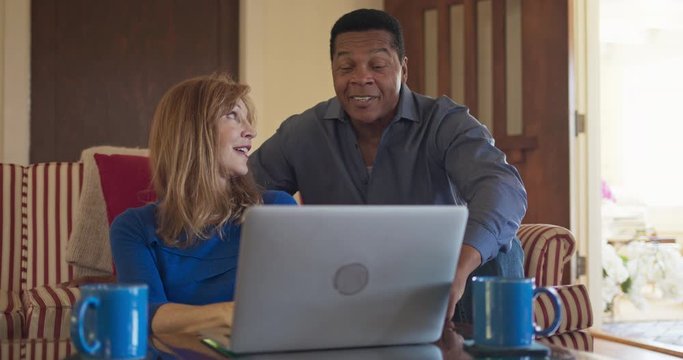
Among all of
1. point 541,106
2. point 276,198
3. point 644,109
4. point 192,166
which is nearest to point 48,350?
point 192,166

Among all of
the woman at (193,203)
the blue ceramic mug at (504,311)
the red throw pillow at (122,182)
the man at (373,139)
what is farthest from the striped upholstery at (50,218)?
the blue ceramic mug at (504,311)

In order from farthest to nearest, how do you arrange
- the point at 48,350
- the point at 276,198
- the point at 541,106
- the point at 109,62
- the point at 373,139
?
the point at 109,62 → the point at 541,106 → the point at 373,139 → the point at 276,198 → the point at 48,350

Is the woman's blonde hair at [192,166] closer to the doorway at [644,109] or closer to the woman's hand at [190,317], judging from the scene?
the woman's hand at [190,317]

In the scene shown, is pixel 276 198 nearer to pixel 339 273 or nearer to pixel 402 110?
pixel 402 110

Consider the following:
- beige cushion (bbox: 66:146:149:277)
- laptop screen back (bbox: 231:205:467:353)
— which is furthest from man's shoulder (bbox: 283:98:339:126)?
laptop screen back (bbox: 231:205:467:353)

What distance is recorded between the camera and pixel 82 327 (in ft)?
3.41

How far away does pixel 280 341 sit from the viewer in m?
1.14

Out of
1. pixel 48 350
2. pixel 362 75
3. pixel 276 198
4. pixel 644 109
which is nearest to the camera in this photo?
pixel 48 350

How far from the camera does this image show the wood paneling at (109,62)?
397cm

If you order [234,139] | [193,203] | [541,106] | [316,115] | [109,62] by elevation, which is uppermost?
[109,62]

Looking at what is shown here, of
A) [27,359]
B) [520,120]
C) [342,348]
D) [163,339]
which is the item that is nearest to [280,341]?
[342,348]

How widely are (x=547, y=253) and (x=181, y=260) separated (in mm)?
1031

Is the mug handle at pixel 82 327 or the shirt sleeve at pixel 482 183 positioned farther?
the shirt sleeve at pixel 482 183

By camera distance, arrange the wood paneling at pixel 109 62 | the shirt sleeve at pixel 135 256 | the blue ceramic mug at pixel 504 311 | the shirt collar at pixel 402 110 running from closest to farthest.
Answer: the blue ceramic mug at pixel 504 311 < the shirt sleeve at pixel 135 256 < the shirt collar at pixel 402 110 < the wood paneling at pixel 109 62
